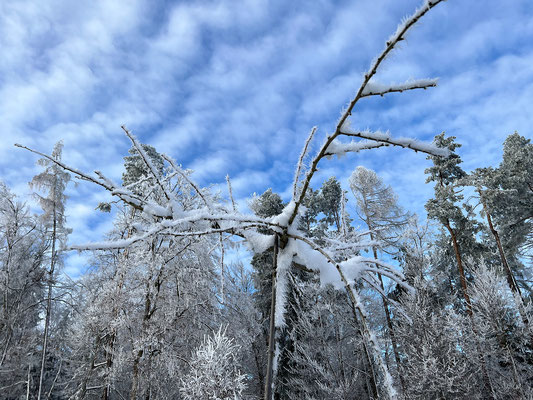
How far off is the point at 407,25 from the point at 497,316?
42.5ft

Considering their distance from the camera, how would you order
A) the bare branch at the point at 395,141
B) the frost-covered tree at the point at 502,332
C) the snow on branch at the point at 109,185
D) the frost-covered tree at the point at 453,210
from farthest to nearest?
the frost-covered tree at the point at 453,210 < the frost-covered tree at the point at 502,332 < the snow on branch at the point at 109,185 < the bare branch at the point at 395,141

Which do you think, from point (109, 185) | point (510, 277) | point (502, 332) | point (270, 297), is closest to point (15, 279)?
point (270, 297)

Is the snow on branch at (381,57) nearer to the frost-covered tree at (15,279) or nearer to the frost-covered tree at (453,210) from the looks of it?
the frost-covered tree at (15,279)

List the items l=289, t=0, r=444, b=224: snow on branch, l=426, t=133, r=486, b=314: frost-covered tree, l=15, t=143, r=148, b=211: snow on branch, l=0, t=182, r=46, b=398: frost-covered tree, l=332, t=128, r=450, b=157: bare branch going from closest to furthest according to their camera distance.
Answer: l=289, t=0, r=444, b=224: snow on branch < l=332, t=128, r=450, b=157: bare branch < l=15, t=143, r=148, b=211: snow on branch < l=0, t=182, r=46, b=398: frost-covered tree < l=426, t=133, r=486, b=314: frost-covered tree

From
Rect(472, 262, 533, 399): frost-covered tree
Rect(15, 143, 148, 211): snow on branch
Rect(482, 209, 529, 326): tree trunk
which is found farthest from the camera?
Rect(482, 209, 529, 326): tree trunk

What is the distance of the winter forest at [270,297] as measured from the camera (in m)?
1.01

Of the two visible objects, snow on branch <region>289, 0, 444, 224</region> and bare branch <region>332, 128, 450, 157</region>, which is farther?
bare branch <region>332, 128, 450, 157</region>

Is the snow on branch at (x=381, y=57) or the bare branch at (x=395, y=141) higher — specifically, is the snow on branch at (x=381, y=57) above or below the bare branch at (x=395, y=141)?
above

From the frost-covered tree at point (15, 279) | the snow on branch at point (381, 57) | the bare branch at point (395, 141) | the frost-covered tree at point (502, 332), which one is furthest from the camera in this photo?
the frost-covered tree at point (502, 332)

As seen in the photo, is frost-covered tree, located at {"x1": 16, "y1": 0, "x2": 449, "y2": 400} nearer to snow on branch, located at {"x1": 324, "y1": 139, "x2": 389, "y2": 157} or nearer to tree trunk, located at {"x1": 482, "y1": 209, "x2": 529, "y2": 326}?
snow on branch, located at {"x1": 324, "y1": 139, "x2": 389, "y2": 157}

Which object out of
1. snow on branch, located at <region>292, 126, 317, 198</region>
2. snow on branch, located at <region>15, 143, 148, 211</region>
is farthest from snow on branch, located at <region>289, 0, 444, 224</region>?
snow on branch, located at <region>15, 143, 148, 211</region>

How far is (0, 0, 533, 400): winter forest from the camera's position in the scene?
101 cm

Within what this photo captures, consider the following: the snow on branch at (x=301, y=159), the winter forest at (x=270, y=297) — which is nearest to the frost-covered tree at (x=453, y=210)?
the winter forest at (x=270, y=297)

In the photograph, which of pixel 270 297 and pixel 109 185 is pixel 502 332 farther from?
pixel 109 185
